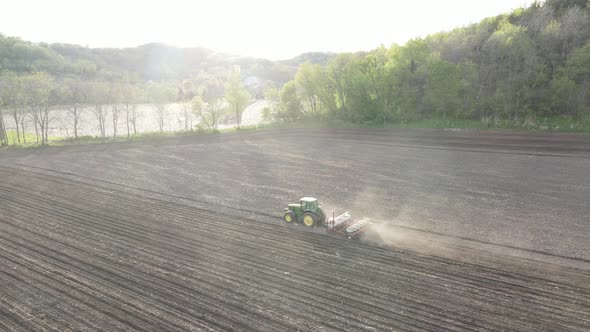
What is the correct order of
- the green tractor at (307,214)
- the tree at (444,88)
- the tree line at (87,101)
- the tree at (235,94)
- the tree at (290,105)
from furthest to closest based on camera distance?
the tree at (290,105) → the tree at (235,94) → the tree at (444,88) → the tree line at (87,101) → the green tractor at (307,214)

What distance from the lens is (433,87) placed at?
50344 millimetres

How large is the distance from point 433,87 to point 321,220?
39.2 meters

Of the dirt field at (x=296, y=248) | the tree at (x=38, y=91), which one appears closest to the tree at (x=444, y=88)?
the dirt field at (x=296, y=248)

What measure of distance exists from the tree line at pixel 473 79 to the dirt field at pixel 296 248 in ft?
46.8

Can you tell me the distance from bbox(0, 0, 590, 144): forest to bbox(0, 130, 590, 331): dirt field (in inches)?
563

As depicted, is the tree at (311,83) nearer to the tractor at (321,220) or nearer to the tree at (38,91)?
the tree at (38,91)

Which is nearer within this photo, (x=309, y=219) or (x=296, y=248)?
(x=296, y=248)

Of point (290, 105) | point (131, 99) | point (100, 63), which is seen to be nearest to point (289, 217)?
point (290, 105)

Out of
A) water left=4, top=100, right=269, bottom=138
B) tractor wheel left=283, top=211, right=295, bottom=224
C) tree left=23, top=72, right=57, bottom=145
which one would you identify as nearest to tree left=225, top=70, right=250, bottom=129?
water left=4, top=100, right=269, bottom=138

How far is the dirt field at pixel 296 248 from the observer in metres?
11.6

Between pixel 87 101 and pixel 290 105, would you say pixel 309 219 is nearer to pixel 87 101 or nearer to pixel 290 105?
pixel 290 105

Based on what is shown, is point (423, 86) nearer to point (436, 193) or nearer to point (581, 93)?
point (581, 93)

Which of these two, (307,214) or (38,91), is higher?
(38,91)

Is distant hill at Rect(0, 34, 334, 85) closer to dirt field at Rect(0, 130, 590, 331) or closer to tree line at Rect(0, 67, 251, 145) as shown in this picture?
tree line at Rect(0, 67, 251, 145)
